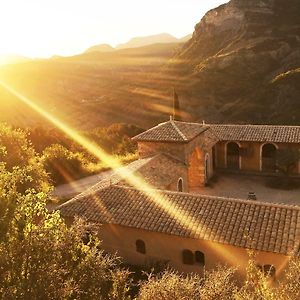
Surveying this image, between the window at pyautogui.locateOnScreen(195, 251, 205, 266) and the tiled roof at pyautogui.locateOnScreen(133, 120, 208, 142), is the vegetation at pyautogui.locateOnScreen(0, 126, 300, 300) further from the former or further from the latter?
the tiled roof at pyautogui.locateOnScreen(133, 120, 208, 142)

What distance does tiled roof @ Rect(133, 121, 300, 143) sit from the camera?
25125mm

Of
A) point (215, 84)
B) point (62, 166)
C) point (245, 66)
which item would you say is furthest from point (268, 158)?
point (245, 66)

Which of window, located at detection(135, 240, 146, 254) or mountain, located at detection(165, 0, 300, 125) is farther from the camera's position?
mountain, located at detection(165, 0, 300, 125)

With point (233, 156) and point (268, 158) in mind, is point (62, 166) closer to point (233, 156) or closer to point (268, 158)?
point (233, 156)

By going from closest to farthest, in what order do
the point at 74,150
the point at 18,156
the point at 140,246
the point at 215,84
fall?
the point at 140,246 < the point at 18,156 < the point at 74,150 < the point at 215,84

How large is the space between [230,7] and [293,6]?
1741 centimetres

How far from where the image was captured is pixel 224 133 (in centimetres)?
3209

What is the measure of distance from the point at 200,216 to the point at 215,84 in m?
63.3

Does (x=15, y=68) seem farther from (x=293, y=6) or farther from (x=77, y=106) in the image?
(x=293, y=6)

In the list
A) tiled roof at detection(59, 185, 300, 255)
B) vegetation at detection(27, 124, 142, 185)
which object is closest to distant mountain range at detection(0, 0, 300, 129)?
vegetation at detection(27, 124, 142, 185)

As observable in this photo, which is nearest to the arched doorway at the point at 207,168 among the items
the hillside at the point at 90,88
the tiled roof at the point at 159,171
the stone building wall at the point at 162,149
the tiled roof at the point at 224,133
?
the tiled roof at the point at 224,133

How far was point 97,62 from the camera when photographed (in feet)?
502

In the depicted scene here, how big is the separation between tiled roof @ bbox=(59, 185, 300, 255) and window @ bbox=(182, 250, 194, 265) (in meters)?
1.28

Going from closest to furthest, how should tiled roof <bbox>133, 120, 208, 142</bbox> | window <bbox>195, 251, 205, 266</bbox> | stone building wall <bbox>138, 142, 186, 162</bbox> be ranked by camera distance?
window <bbox>195, 251, 205, 266</bbox>
stone building wall <bbox>138, 142, 186, 162</bbox>
tiled roof <bbox>133, 120, 208, 142</bbox>
